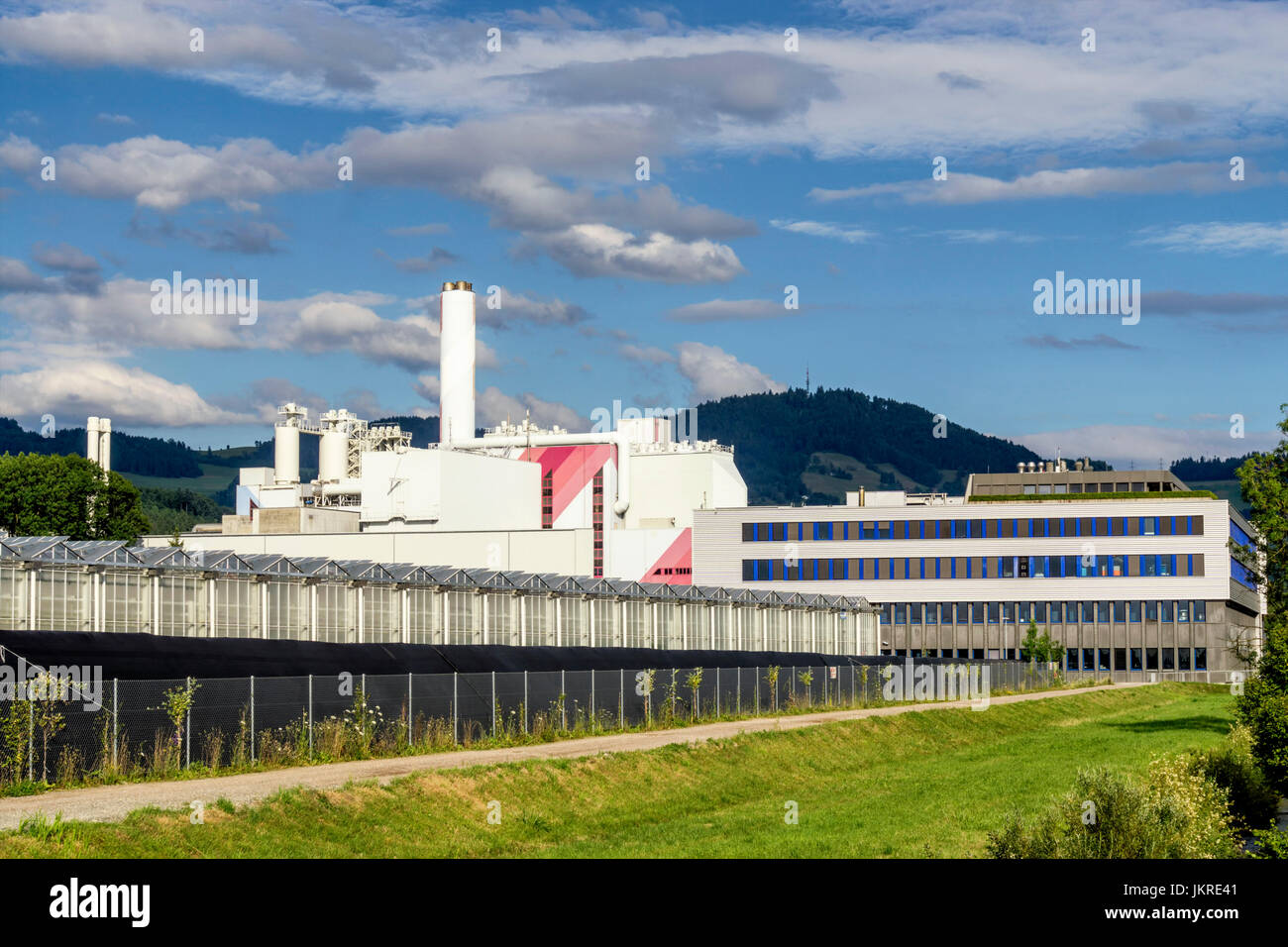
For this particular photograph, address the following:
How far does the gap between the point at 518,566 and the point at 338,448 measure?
4868 cm

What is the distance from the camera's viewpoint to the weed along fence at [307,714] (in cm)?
2962

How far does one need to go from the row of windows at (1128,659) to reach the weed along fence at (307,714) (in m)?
70.6

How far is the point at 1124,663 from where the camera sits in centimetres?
12194

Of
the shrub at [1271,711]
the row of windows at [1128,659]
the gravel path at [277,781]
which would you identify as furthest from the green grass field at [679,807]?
the row of windows at [1128,659]

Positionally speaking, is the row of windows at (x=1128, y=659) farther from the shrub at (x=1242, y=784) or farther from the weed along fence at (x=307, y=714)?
the shrub at (x=1242, y=784)

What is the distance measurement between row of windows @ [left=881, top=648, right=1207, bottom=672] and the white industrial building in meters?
33.8

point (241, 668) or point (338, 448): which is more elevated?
point (338, 448)

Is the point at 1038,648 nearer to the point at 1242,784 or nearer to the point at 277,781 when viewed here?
the point at 1242,784

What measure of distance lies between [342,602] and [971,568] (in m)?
79.6

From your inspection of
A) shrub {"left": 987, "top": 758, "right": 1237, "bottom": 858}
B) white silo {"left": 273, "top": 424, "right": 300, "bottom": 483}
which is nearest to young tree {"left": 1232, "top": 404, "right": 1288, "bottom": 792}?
shrub {"left": 987, "top": 758, "right": 1237, "bottom": 858}

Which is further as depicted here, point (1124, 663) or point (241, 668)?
point (1124, 663)

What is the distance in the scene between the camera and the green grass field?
24572mm

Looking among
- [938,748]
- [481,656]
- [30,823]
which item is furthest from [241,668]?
[938,748]
